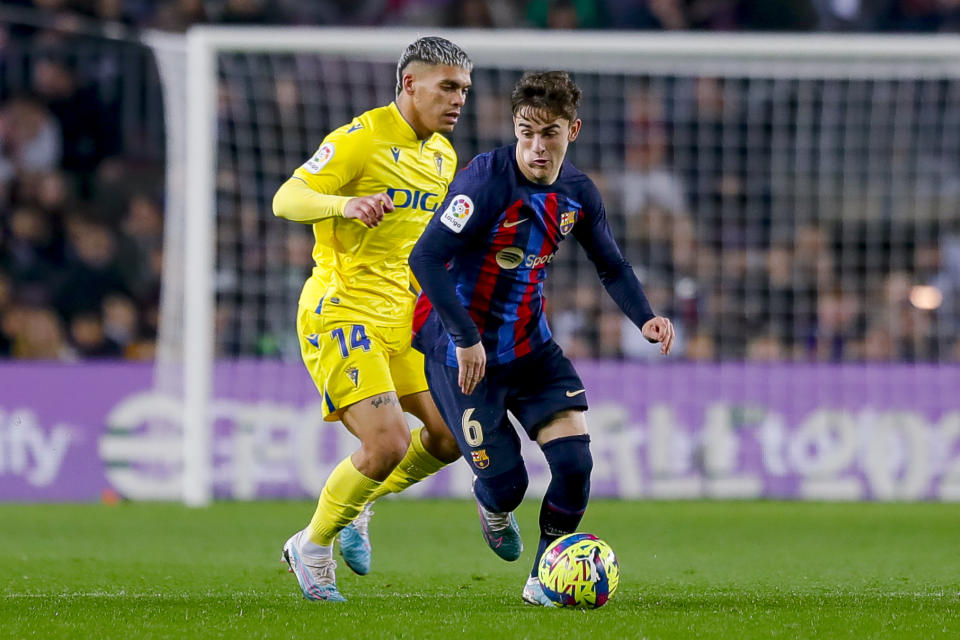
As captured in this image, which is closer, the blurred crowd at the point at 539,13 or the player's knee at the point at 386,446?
the player's knee at the point at 386,446

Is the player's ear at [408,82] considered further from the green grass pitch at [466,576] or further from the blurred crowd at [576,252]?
the blurred crowd at [576,252]

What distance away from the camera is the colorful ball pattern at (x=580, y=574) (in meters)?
5.16

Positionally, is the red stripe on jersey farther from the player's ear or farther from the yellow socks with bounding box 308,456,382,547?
the player's ear

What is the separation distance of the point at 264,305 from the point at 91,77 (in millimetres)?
3117

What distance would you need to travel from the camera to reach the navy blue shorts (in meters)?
5.49

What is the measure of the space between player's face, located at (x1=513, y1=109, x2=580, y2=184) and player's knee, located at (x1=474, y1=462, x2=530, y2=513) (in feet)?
3.58

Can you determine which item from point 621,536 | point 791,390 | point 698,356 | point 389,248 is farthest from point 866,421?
point 389,248

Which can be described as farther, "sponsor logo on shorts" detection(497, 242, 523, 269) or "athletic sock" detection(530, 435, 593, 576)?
"sponsor logo on shorts" detection(497, 242, 523, 269)

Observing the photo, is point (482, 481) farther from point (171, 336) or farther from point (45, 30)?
point (45, 30)

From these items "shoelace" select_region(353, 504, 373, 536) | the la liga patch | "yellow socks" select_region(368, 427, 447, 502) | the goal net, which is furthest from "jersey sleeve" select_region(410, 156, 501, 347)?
the goal net

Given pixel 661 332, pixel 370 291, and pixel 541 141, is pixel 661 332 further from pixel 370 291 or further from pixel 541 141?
pixel 370 291

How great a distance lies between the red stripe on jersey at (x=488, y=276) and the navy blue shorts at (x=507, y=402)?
205 millimetres

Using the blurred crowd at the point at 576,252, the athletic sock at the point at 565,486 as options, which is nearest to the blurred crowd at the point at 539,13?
the blurred crowd at the point at 576,252

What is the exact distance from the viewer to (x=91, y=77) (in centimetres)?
1372
